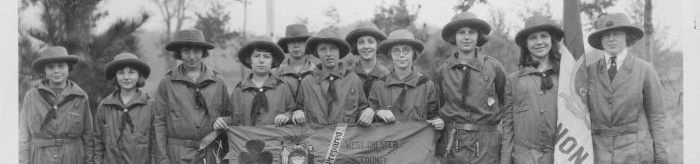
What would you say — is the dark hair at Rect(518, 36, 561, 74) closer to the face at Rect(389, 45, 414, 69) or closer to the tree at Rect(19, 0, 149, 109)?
the face at Rect(389, 45, 414, 69)

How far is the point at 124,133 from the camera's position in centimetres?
736

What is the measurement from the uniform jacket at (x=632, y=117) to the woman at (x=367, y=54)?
2234 mm

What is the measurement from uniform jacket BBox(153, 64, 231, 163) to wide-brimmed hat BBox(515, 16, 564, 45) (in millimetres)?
3059

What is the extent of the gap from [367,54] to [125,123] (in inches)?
102

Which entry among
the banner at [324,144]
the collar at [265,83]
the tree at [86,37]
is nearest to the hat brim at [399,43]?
the banner at [324,144]

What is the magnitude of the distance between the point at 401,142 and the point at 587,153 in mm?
1779

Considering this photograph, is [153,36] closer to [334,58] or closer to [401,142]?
[334,58]

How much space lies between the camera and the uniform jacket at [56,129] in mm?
7348

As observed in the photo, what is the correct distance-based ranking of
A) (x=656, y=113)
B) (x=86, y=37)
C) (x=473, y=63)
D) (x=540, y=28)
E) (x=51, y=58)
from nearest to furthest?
1. (x=656, y=113)
2. (x=540, y=28)
3. (x=473, y=63)
4. (x=51, y=58)
5. (x=86, y=37)

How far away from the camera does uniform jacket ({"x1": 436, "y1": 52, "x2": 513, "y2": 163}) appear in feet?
22.8

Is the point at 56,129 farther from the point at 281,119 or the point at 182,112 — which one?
the point at 281,119

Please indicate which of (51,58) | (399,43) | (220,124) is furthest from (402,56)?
(51,58)

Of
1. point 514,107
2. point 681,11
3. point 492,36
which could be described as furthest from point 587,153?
point 492,36

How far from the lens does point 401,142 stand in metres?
7.17
